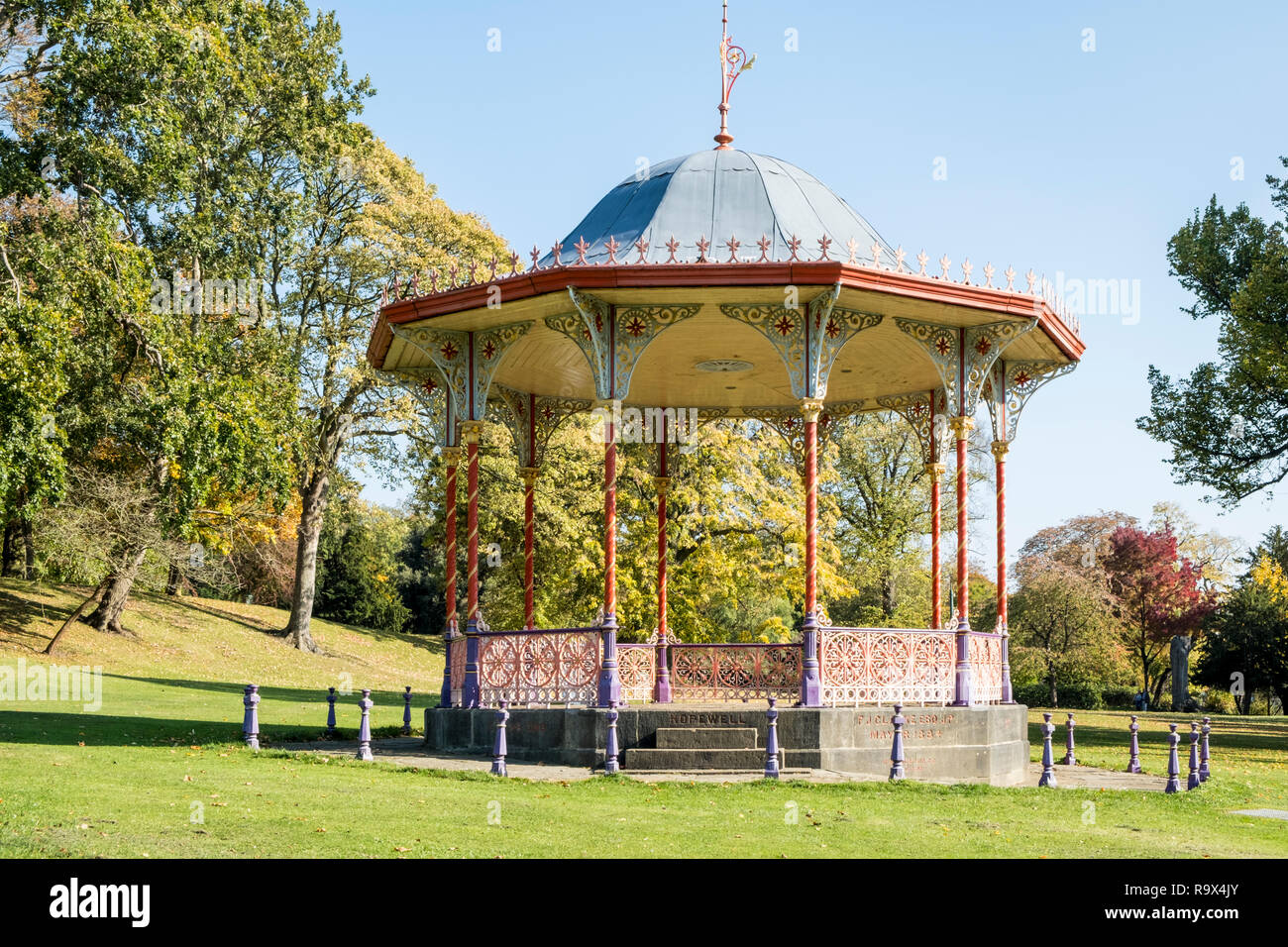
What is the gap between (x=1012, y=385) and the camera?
19.2m

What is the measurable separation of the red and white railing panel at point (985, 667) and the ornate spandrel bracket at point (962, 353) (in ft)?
10.6

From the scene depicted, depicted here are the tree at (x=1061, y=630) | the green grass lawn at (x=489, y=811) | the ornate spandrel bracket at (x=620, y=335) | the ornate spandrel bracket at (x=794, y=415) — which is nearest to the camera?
the green grass lawn at (x=489, y=811)

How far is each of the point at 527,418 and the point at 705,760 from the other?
811cm

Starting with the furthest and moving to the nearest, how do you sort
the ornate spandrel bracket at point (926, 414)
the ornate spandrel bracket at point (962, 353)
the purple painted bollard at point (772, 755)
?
1. the ornate spandrel bracket at point (926, 414)
2. the ornate spandrel bracket at point (962, 353)
3. the purple painted bollard at point (772, 755)

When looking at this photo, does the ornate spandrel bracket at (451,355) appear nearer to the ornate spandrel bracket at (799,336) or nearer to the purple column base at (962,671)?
the ornate spandrel bracket at (799,336)

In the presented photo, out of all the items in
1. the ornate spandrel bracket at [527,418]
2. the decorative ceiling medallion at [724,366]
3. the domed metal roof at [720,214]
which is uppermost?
the domed metal roof at [720,214]

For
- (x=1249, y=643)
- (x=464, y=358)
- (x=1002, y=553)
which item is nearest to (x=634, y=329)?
(x=464, y=358)

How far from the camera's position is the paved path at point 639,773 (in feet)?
46.1

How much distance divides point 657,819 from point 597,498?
2602cm

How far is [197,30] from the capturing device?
28344mm

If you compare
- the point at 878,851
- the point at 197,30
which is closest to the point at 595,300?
the point at 878,851

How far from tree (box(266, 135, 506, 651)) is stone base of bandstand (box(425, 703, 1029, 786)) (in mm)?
Answer: 23286

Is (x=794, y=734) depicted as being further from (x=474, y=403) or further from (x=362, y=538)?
→ (x=362, y=538)

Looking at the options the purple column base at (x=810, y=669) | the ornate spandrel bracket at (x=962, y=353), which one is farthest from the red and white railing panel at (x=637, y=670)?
the ornate spandrel bracket at (x=962, y=353)
